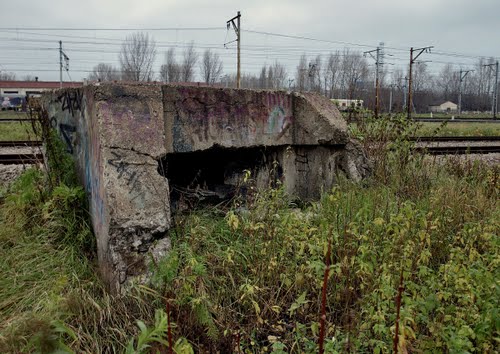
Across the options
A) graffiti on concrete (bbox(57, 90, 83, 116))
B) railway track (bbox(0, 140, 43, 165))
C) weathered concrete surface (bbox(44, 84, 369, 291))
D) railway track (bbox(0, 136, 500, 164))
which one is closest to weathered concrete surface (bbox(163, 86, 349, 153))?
weathered concrete surface (bbox(44, 84, 369, 291))

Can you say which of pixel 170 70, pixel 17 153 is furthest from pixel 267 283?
pixel 170 70

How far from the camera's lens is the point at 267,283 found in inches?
127

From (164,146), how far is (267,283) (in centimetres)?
158

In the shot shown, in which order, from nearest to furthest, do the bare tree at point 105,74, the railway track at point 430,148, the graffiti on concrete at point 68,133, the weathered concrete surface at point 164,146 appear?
the weathered concrete surface at point 164,146
the graffiti on concrete at point 68,133
the railway track at point 430,148
the bare tree at point 105,74

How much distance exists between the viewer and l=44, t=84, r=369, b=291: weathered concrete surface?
3.46m

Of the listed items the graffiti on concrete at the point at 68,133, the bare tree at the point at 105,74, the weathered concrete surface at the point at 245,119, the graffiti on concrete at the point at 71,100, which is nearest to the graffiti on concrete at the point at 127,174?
the weathered concrete surface at the point at 245,119

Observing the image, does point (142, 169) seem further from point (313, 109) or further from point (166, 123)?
point (313, 109)

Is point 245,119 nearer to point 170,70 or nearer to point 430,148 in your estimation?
point 430,148

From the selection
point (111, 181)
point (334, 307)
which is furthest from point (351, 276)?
point (111, 181)

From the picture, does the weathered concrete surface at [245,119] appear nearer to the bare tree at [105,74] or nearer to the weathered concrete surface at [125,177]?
the weathered concrete surface at [125,177]

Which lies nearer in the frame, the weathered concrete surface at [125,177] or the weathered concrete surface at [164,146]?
the weathered concrete surface at [125,177]

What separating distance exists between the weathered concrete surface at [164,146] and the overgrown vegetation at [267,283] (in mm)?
301

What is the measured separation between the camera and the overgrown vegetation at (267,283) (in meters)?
2.51

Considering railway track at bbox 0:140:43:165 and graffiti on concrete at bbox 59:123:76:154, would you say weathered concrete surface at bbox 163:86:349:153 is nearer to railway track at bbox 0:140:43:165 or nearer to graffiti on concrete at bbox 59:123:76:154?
graffiti on concrete at bbox 59:123:76:154
